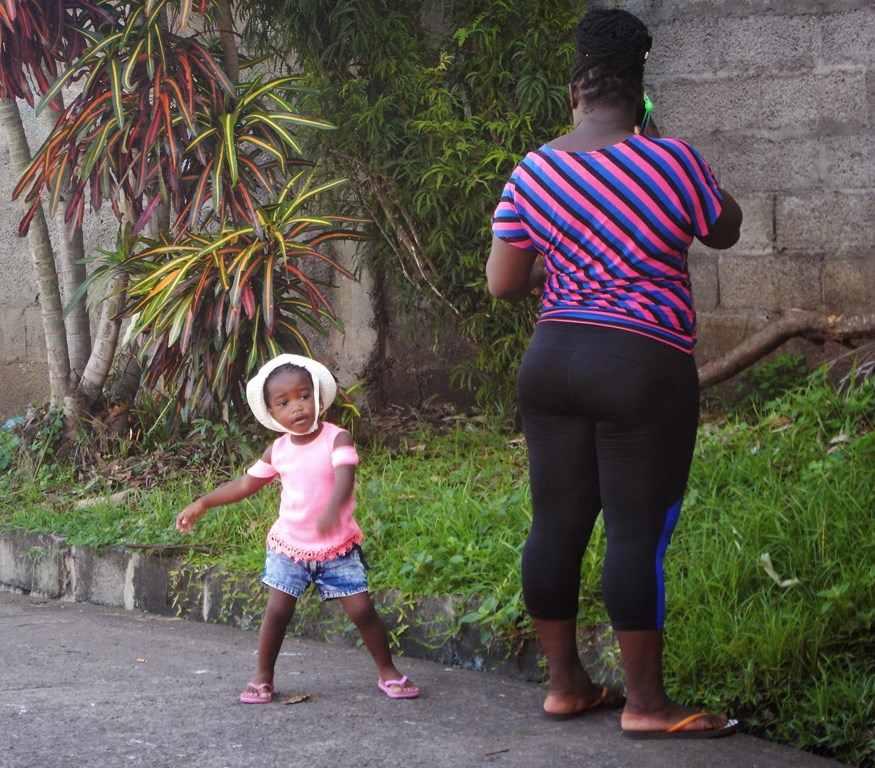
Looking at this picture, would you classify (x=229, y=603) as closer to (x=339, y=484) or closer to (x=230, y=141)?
(x=339, y=484)

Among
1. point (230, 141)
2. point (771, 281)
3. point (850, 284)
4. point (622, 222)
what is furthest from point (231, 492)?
point (850, 284)

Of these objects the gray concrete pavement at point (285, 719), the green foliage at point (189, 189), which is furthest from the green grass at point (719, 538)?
the green foliage at point (189, 189)

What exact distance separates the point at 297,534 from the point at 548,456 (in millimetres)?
860

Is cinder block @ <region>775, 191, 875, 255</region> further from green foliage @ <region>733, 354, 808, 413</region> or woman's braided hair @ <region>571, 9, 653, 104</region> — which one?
woman's braided hair @ <region>571, 9, 653, 104</region>

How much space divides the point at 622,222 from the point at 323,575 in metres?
1.36

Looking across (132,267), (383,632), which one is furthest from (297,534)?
(132,267)

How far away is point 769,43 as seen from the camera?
5.77m

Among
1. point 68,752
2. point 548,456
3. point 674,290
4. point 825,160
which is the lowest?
point 68,752

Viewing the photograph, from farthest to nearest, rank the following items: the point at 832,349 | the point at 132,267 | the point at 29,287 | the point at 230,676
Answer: the point at 29,287 < the point at 132,267 < the point at 832,349 < the point at 230,676

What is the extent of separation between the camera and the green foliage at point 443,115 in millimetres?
5812

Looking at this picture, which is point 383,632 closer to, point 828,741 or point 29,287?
point 828,741

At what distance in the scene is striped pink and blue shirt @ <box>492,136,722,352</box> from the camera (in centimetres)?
295

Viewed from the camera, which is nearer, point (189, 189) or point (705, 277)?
point (705, 277)

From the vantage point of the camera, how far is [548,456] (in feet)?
10.3
